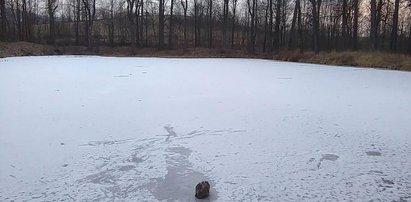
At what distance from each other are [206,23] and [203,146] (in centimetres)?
3540

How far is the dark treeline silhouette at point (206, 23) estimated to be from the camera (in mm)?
31953

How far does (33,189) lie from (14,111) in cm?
342

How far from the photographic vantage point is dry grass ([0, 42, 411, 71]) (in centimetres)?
1623

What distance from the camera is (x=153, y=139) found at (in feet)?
14.7

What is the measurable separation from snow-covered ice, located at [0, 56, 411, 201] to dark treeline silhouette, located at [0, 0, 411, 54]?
23.6 meters

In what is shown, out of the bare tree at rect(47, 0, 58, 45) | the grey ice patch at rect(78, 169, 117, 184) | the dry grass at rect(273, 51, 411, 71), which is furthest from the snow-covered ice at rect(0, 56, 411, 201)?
the bare tree at rect(47, 0, 58, 45)

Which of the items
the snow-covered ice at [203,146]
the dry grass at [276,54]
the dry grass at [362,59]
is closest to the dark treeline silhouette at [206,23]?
the dry grass at [276,54]

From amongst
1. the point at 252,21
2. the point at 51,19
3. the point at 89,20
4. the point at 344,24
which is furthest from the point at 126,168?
the point at 51,19

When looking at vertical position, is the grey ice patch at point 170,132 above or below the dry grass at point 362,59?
below

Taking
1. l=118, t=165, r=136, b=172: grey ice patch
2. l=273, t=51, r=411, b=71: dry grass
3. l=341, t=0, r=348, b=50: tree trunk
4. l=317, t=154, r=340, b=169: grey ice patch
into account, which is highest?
l=341, t=0, r=348, b=50: tree trunk

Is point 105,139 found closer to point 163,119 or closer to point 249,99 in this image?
point 163,119

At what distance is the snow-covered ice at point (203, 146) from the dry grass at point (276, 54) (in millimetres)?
9207

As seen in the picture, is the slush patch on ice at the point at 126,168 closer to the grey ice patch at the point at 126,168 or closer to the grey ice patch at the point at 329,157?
the grey ice patch at the point at 126,168

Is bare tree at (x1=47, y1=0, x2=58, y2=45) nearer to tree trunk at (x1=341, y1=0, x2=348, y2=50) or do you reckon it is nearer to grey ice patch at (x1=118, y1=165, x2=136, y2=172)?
tree trunk at (x1=341, y1=0, x2=348, y2=50)
